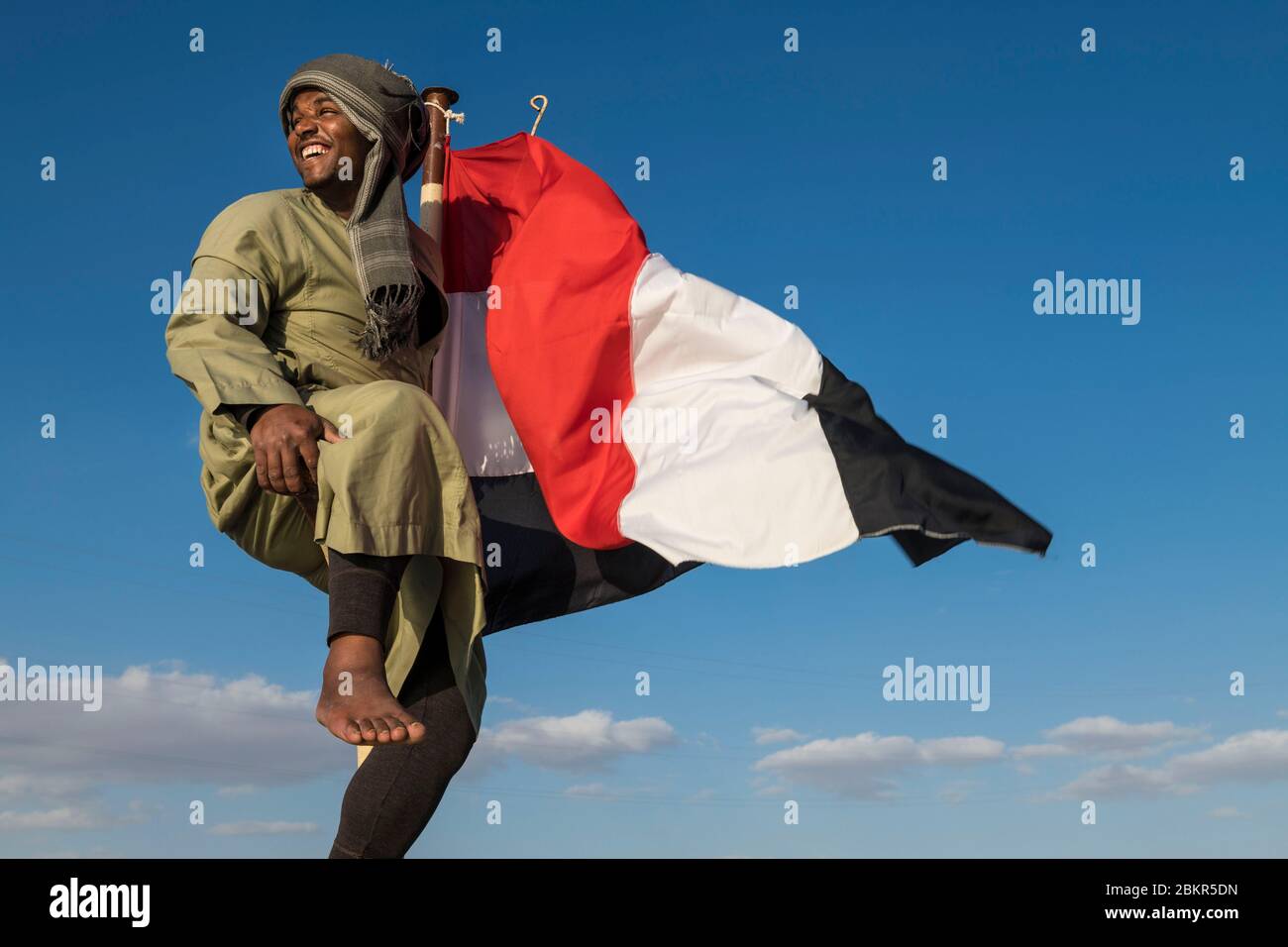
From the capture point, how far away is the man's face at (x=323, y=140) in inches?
165

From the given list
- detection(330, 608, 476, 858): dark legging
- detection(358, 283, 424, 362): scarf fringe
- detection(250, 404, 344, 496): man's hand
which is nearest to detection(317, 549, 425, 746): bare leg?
detection(250, 404, 344, 496): man's hand

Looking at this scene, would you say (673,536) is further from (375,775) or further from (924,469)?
(375,775)

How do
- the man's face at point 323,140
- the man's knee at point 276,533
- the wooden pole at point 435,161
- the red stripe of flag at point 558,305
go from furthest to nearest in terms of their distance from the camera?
1. the wooden pole at point 435,161
2. the red stripe of flag at point 558,305
3. the man's face at point 323,140
4. the man's knee at point 276,533

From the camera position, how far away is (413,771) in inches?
160

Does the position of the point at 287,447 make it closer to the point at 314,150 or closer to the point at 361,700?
the point at 361,700

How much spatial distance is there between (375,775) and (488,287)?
6.81 ft

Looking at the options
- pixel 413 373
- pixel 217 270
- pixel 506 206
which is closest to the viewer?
pixel 217 270

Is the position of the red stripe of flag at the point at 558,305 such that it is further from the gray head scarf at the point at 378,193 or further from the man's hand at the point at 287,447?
the man's hand at the point at 287,447

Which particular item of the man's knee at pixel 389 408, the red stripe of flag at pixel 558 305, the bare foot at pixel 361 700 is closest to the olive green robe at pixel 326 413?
the man's knee at pixel 389 408

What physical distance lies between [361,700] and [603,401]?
2038 millimetres

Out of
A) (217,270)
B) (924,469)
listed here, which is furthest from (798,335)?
(217,270)
